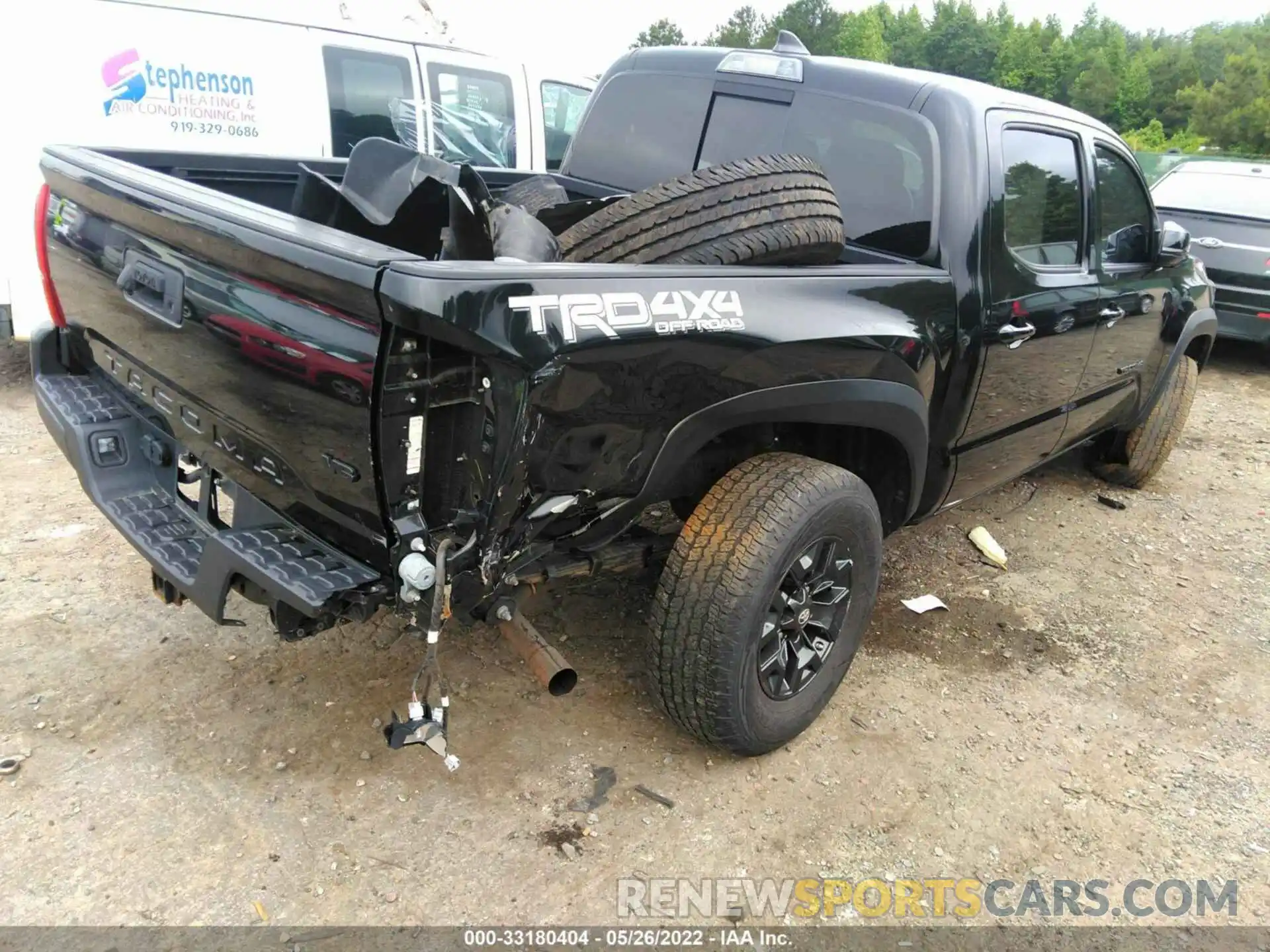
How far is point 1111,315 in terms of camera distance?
3838 mm

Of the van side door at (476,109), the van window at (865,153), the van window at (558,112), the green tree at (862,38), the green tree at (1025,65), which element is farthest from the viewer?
the green tree at (862,38)

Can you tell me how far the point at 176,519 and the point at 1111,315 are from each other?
11.8ft

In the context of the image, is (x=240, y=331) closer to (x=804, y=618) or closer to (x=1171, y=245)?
(x=804, y=618)

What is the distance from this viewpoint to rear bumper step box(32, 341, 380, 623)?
204 centimetres

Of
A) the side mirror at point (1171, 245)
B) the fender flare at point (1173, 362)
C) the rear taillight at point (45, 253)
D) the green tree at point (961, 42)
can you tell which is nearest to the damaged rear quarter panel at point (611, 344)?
the rear taillight at point (45, 253)

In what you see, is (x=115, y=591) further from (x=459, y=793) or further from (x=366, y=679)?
(x=459, y=793)

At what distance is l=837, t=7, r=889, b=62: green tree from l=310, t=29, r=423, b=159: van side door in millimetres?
97485

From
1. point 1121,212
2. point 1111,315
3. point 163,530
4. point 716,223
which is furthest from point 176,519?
point 1121,212

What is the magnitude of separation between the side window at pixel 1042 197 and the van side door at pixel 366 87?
454 centimetres

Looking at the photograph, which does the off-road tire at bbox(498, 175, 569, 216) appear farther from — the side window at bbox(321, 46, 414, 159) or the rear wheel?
the side window at bbox(321, 46, 414, 159)

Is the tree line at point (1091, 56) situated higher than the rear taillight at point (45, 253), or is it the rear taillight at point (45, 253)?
the tree line at point (1091, 56)

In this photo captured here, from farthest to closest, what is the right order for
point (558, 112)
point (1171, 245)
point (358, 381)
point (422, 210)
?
1. point (558, 112)
2. point (1171, 245)
3. point (422, 210)
4. point (358, 381)

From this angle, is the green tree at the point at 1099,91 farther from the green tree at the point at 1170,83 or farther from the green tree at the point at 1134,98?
the green tree at the point at 1170,83

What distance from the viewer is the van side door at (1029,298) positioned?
3.13m
